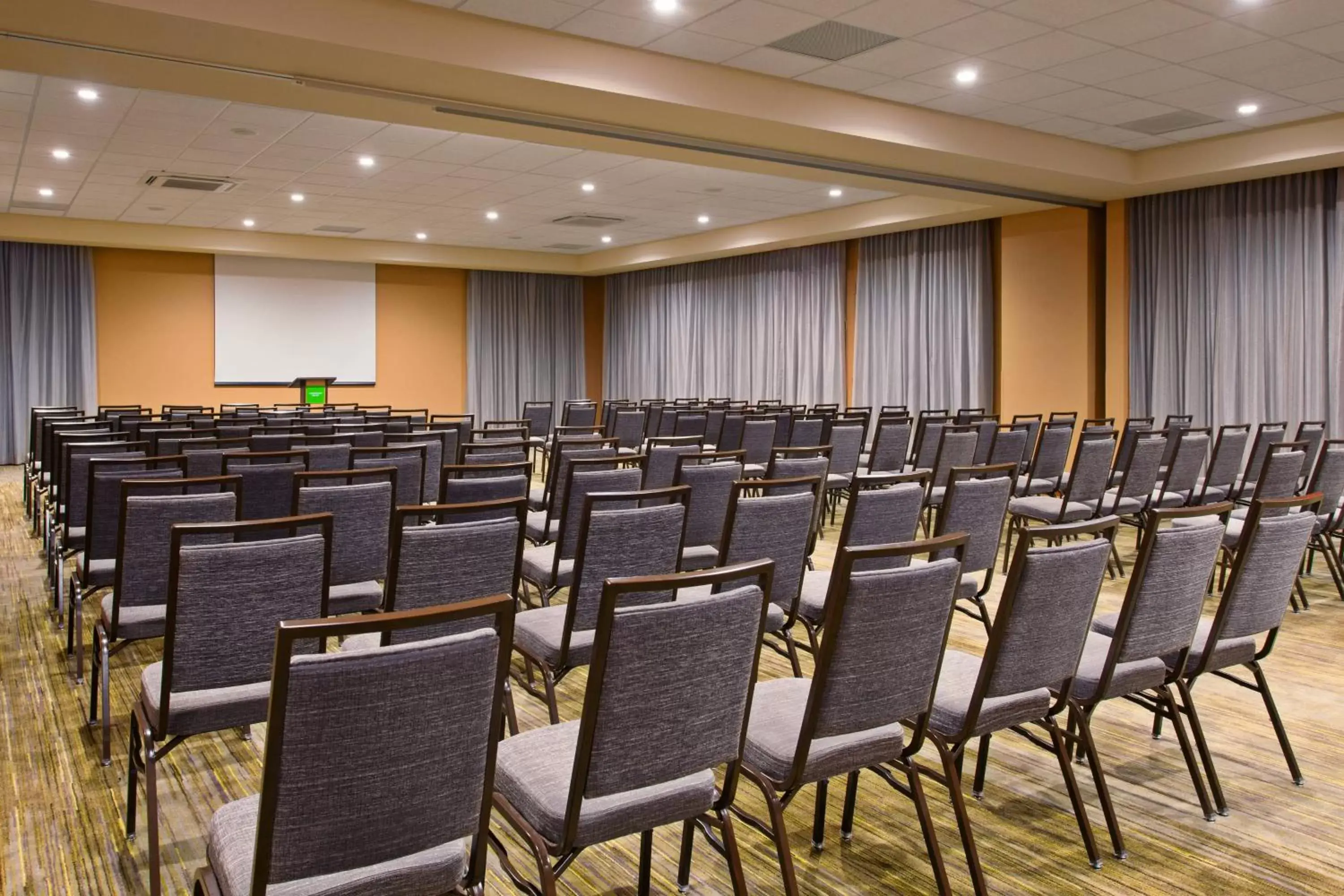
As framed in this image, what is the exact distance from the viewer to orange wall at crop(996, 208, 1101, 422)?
11320 mm

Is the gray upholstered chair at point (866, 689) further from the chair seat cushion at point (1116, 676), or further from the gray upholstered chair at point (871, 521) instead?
the gray upholstered chair at point (871, 521)

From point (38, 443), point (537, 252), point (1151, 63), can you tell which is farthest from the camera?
point (537, 252)

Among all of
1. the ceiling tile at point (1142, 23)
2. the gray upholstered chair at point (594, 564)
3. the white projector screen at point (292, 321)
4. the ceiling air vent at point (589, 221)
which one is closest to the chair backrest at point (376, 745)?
the gray upholstered chair at point (594, 564)

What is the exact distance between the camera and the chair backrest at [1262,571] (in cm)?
297

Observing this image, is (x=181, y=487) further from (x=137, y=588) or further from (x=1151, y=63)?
(x=1151, y=63)

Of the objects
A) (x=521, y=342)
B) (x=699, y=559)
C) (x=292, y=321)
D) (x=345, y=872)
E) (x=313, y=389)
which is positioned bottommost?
(x=345, y=872)

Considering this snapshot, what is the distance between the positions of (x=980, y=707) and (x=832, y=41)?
5377 mm

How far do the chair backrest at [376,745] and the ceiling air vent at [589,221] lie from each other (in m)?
12.7

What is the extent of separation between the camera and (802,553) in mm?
3639

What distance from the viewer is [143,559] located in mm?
3492

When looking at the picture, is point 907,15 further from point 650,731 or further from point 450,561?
point 650,731

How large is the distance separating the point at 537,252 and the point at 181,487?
14841 millimetres

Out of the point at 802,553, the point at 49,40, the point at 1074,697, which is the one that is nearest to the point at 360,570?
the point at 802,553

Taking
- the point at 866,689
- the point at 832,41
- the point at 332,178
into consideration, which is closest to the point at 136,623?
the point at 866,689
